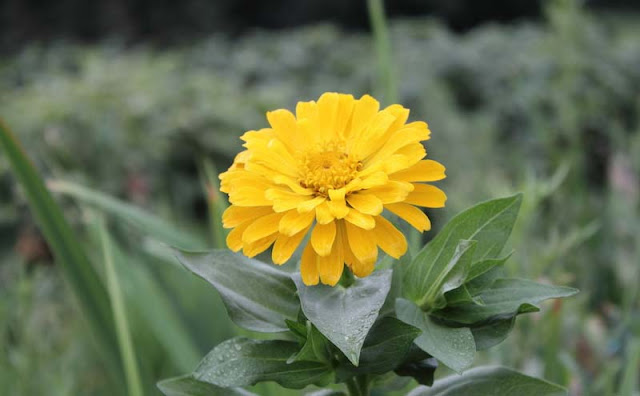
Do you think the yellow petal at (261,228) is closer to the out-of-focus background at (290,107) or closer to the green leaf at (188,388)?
the green leaf at (188,388)

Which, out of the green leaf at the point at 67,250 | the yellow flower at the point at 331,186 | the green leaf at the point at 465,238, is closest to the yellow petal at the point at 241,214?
the yellow flower at the point at 331,186

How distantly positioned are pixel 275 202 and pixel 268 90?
2.35m

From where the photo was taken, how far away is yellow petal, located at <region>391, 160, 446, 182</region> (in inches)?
16.8

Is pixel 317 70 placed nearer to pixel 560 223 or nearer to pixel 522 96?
pixel 522 96

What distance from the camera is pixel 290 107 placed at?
8.86 feet

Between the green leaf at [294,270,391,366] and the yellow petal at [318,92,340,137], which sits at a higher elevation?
the yellow petal at [318,92,340,137]

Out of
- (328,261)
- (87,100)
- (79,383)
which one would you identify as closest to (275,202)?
(328,261)

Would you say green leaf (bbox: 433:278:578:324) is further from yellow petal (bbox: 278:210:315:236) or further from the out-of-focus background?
the out-of-focus background

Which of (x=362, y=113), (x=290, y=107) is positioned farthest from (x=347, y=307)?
(x=290, y=107)

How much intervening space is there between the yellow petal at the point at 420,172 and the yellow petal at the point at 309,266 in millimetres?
65

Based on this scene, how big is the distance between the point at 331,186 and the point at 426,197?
2.3 inches

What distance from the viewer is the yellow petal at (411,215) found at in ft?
1.38

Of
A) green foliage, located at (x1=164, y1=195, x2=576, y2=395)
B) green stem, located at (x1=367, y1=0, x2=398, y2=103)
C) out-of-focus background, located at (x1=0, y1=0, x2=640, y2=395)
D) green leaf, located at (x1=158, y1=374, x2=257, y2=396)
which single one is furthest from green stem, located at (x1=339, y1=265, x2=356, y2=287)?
green stem, located at (x1=367, y1=0, x2=398, y2=103)

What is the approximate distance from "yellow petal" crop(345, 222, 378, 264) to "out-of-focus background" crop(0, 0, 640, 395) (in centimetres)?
32
